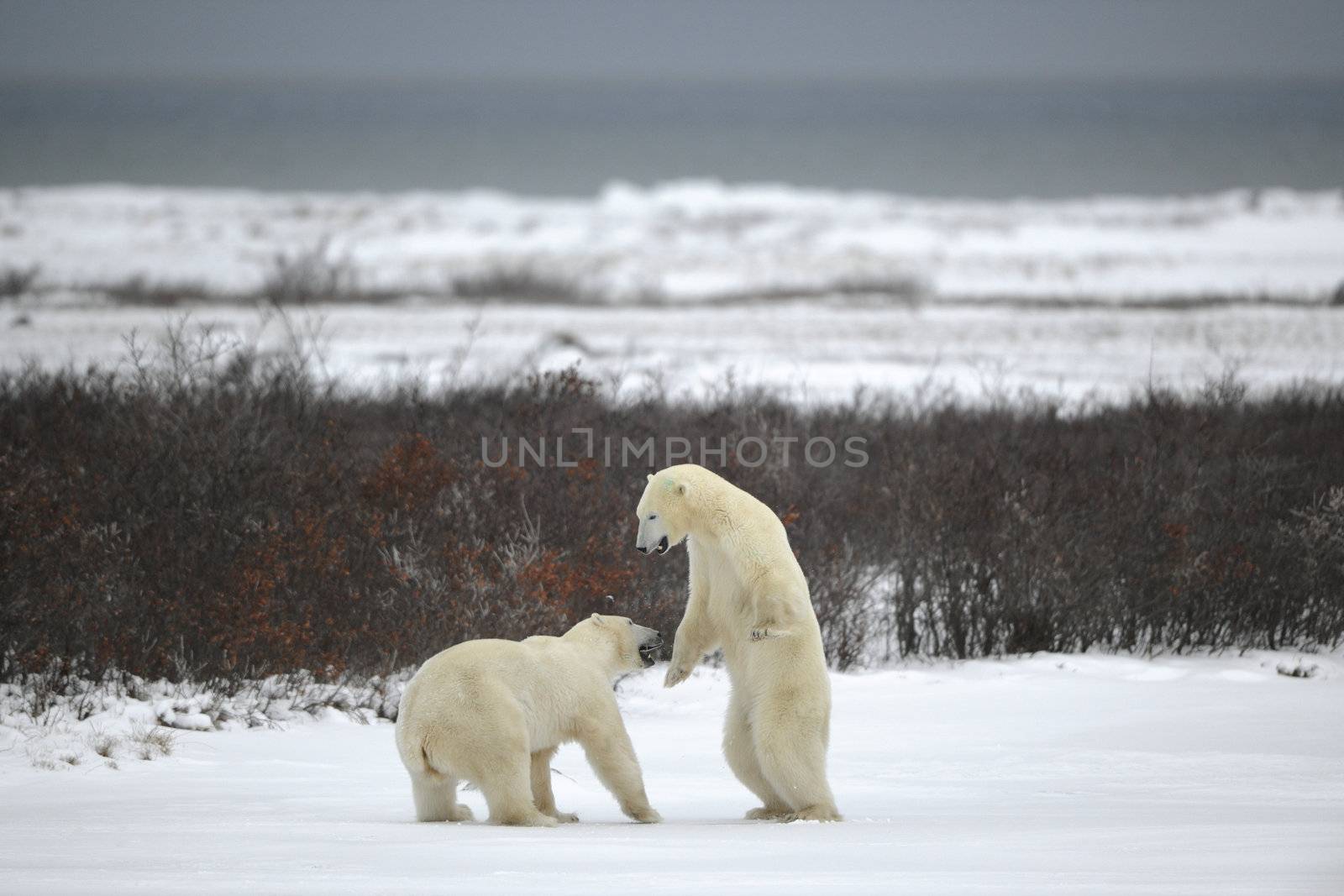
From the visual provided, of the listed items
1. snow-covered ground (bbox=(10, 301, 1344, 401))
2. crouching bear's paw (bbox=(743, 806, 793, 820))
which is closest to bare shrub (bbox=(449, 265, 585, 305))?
snow-covered ground (bbox=(10, 301, 1344, 401))

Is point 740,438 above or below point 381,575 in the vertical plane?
above

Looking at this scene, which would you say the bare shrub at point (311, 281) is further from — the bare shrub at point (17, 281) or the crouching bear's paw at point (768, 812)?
the crouching bear's paw at point (768, 812)

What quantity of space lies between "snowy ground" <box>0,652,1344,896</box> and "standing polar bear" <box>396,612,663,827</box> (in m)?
0.17

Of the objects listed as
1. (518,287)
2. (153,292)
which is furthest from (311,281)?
(518,287)

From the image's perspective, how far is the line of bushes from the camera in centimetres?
766

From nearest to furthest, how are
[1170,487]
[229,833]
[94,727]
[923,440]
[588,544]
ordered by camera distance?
[229,833], [94,727], [588,544], [1170,487], [923,440]

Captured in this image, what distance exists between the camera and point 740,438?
35.0ft

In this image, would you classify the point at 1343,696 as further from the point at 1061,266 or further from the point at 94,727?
the point at 1061,266

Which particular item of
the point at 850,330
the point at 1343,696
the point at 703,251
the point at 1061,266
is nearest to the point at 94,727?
the point at 1343,696

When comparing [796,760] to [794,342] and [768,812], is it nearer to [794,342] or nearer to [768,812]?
[768,812]

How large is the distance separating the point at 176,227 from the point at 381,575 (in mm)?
36863

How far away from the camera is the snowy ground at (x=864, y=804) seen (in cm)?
384

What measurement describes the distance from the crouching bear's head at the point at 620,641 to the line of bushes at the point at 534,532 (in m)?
2.48

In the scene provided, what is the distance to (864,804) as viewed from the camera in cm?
561
